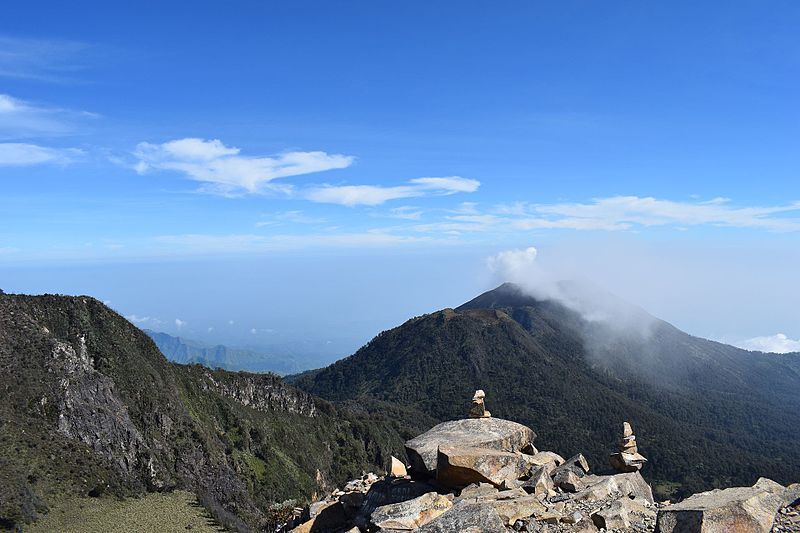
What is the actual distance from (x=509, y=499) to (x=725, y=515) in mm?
6238

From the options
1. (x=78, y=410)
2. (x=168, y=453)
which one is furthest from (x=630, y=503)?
(x=168, y=453)

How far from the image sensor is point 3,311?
81500 millimetres

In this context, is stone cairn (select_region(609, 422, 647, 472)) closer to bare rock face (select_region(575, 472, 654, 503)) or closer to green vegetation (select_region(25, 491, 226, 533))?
bare rock face (select_region(575, 472, 654, 503))

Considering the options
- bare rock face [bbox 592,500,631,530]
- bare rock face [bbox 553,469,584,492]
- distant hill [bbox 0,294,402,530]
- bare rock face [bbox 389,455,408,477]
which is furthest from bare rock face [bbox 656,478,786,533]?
distant hill [bbox 0,294,402,530]

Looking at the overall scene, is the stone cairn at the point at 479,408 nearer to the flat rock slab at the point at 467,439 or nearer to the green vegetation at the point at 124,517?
the flat rock slab at the point at 467,439

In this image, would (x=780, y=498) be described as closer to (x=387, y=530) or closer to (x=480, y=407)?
(x=387, y=530)

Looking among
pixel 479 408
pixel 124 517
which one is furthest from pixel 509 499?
pixel 124 517

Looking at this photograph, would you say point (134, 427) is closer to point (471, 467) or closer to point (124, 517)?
point (124, 517)

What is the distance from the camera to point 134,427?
88.8m

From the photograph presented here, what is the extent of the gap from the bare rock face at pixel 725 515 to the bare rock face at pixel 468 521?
4.21 metres

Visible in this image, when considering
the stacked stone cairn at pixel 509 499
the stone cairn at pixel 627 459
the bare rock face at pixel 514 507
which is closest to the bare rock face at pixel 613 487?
the stacked stone cairn at pixel 509 499

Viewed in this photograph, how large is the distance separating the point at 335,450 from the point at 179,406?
5128 centimetres

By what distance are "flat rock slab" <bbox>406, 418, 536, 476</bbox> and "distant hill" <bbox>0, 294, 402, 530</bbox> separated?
32.0m

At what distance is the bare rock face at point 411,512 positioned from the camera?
16.7 metres
